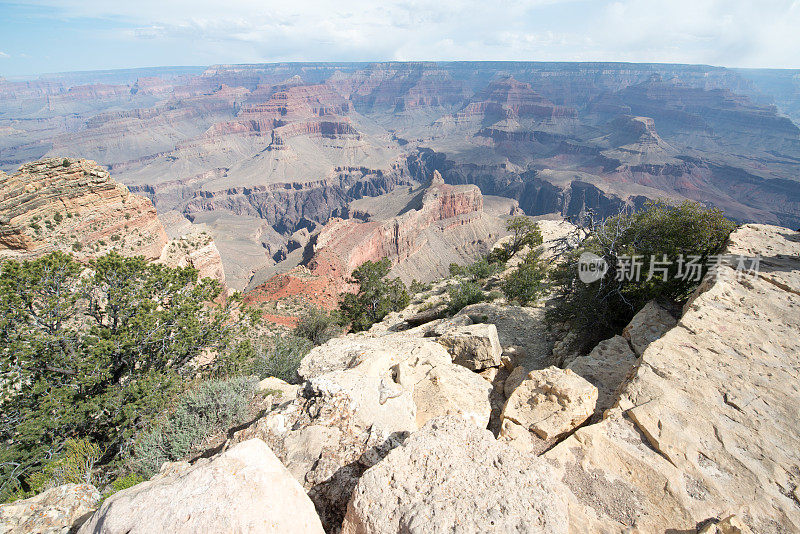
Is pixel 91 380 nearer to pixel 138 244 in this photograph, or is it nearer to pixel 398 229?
pixel 138 244

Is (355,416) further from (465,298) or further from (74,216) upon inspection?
(74,216)

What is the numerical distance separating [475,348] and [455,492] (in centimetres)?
722

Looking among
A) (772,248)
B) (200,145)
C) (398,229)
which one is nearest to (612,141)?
(398,229)

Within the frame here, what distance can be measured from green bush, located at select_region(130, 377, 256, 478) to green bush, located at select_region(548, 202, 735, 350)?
1162 centimetres

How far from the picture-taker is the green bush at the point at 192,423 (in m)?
8.30

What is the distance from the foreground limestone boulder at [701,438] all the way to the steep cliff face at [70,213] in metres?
28.8

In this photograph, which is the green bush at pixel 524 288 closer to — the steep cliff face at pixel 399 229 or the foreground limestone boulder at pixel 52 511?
the foreground limestone boulder at pixel 52 511

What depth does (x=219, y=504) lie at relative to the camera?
3971 millimetres

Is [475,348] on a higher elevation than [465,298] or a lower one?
higher

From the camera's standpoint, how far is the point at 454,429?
5723mm

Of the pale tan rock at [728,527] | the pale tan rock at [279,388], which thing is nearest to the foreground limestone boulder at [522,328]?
the pale tan rock at [728,527]

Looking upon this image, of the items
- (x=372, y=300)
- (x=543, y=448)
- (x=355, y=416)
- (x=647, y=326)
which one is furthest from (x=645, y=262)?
(x=372, y=300)

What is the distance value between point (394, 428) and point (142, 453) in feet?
21.1

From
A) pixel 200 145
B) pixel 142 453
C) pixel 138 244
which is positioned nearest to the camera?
pixel 142 453
